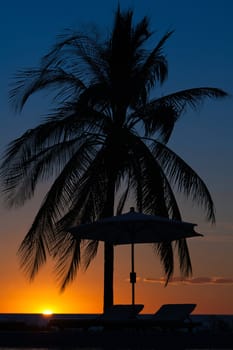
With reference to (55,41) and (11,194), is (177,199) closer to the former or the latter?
(11,194)

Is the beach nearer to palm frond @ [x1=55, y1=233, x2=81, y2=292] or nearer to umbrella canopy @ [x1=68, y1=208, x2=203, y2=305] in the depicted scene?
umbrella canopy @ [x1=68, y1=208, x2=203, y2=305]

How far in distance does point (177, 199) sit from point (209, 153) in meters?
4.14

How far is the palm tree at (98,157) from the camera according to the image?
17.5 m

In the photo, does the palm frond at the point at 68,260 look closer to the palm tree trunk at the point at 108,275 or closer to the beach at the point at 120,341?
the palm tree trunk at the point at 108,275

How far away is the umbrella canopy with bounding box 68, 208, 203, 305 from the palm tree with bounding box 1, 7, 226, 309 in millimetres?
2149

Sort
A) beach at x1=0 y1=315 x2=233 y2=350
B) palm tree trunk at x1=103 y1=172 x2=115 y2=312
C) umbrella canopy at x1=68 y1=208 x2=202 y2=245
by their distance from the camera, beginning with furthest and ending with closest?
palm tree trunk at x1=103 y1=172 x2=115 y2=312 < umbrella canopy at x1=68 y1=208 x2=202 y2=245 < beach at x1=0 y1=315 x2=233 y2=350

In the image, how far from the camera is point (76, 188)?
58.4 ft

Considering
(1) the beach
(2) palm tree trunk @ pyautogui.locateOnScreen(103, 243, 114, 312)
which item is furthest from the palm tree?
(1) the beach

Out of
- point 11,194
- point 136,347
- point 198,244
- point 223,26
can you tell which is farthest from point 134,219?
point 198,244

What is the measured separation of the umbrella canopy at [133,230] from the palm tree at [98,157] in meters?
2.15

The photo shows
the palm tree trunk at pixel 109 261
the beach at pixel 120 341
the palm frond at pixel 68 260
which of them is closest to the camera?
the beach at pixel 120 341

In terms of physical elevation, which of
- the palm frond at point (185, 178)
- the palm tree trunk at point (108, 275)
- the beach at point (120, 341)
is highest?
the palm frond at point (185, 178)

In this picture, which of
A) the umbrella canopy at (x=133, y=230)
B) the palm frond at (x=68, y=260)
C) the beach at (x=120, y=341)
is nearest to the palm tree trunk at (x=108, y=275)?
the palm frond at (x=68, y=260)

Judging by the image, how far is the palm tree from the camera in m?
17.5
